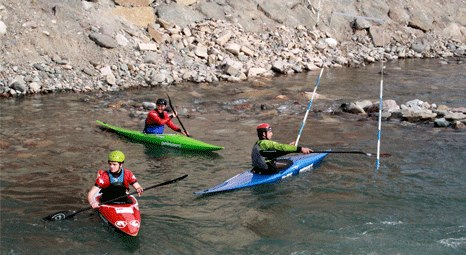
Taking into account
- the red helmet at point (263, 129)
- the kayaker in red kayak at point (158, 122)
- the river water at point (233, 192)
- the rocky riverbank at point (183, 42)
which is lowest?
the river water at point (233, 192)

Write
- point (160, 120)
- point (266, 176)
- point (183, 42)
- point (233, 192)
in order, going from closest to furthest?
1. point (233, 192)
2. point (266, 176)
3. point (160, 120)
4. point (183, 42)

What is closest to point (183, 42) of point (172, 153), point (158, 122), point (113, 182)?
point (158, 122)

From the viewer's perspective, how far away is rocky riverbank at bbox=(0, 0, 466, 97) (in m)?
19.8

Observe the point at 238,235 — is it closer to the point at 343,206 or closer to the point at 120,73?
the point at 343,206

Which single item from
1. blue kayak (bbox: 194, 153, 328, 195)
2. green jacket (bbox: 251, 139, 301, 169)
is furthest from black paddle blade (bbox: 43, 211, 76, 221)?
green jacket (bbox: 251, 139, 301, 169)

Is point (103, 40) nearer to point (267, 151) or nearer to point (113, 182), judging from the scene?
point (267, 151)

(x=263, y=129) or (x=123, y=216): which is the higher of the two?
(x=263, y=129)

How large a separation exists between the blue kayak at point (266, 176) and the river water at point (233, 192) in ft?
0.45

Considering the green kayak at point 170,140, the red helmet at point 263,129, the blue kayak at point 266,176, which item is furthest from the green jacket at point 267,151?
the green kayak at point 170,140

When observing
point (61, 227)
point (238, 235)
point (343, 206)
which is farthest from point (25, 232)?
point (343, 206)

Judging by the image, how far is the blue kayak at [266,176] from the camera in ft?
34.0

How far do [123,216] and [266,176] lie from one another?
11.2 ft

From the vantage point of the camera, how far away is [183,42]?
2291 centimetres

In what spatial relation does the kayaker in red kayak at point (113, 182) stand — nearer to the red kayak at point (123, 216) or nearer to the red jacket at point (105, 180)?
the red jacket at point (105, 180)
